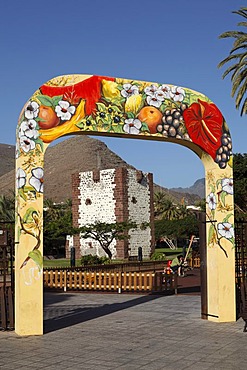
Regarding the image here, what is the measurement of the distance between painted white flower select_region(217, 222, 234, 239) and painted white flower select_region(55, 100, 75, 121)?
160 inches

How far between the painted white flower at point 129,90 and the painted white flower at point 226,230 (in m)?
3.41

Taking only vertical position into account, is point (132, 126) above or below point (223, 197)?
above

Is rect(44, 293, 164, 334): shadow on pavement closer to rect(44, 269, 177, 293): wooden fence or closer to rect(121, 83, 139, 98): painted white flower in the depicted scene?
rect(44, 269, 177, 293): wooden fence

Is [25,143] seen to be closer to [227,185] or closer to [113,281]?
[227,185]

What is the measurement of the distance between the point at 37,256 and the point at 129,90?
3.90 metres

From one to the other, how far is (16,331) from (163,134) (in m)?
4.94

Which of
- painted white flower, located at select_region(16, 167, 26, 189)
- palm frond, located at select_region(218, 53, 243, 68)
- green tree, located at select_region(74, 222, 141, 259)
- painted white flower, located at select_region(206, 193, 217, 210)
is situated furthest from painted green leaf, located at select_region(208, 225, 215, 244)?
green tree, located at select_region(74, 222, 141, 259)

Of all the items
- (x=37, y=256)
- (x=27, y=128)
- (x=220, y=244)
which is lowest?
(x=37, y=256)

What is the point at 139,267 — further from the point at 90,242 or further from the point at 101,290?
the point at 90,242

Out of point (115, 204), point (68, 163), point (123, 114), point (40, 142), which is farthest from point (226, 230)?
point (68, 163)

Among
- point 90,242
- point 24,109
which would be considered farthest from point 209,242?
point 90,242

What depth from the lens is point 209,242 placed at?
1208 cm

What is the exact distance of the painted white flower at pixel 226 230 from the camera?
11928 millimetres

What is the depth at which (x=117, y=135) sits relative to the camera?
11.4 m
